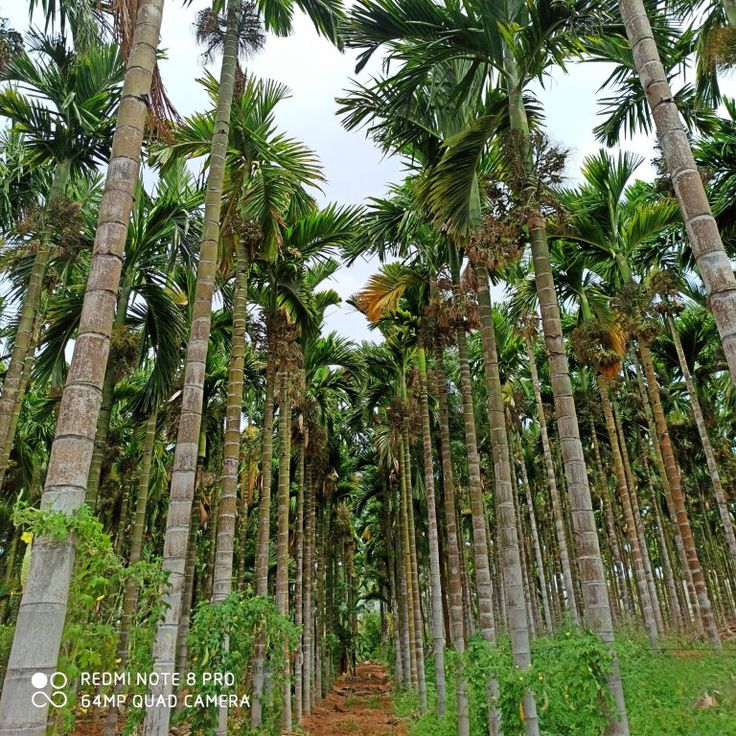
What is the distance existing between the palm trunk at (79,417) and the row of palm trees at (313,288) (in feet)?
0.05

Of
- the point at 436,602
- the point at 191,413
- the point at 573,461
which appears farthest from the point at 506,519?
the point at 436,602

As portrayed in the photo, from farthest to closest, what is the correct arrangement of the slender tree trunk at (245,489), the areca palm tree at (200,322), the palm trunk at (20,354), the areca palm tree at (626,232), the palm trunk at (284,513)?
the slender tree trunk at (245,489), the areca palm tree at (626,232), the palm trunk at (284,513), the palm trunk at (20,354), the areca palm tree at (200,322)

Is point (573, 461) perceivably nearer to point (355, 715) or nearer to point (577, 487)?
point (577, 487)

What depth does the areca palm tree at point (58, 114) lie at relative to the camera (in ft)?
29.0

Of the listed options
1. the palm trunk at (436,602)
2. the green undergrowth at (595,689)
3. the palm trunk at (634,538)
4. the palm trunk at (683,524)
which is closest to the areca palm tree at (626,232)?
the palm trunk at (683,524)

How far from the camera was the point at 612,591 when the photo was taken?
27156 mm

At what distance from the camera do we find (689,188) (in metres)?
4.20

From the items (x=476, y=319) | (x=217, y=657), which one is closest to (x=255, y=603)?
(x=217, y=657)

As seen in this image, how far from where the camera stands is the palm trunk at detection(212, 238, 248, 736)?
7449 mm

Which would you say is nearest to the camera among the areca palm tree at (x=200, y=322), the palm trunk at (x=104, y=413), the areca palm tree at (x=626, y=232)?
the areca palm tree at (x=200, y=322)

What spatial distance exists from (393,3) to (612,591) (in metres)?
27.8

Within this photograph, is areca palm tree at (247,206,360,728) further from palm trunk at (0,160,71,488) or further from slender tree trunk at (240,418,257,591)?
slender tree trunk at (240,418,257,591)

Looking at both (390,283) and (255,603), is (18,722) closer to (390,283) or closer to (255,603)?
(255,603)

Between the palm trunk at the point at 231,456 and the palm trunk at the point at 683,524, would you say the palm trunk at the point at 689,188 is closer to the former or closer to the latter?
the palm trunk at the point at 231,456
